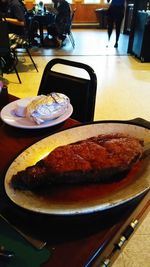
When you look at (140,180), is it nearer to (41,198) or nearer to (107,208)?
(107,208)

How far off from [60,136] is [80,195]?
0.25 metres

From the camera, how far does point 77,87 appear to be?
3.89ft

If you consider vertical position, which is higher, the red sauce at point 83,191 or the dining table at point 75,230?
the red sauce at point 83,191

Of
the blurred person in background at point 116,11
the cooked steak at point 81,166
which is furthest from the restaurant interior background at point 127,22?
the cooked steak at point 81,166

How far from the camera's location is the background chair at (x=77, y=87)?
3.72 ft

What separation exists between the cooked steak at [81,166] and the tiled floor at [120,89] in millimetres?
887

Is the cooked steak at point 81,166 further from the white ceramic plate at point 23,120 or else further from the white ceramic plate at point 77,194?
the white ceramic plate at point 23,120

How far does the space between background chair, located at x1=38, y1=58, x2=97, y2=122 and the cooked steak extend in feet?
1.95

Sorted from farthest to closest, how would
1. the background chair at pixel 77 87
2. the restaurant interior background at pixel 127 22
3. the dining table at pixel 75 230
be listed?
the restaurant interior background at pixel 127 22 < the background chair at pixel 77 87 < the dining table at pixel 75 230

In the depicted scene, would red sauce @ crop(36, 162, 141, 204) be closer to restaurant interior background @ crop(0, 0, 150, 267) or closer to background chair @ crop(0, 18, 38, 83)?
restaurant interior background @ crop(0, 0, 150, 267)

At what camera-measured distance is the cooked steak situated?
0.53m

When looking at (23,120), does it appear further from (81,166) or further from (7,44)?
(7,44)

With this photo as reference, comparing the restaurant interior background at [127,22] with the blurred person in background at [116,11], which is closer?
the restaurant interior background at [127,22]

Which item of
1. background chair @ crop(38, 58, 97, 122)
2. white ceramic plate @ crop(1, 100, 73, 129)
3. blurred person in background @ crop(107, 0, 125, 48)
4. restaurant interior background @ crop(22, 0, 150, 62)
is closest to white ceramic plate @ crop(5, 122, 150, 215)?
white ceramic plate @ crop(1, 100, 73, 129)
